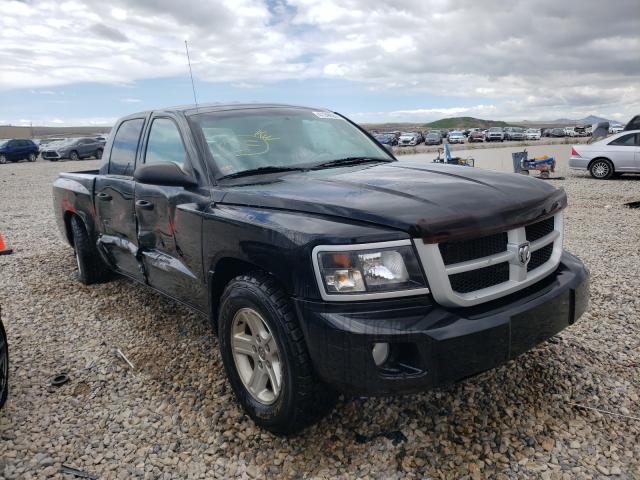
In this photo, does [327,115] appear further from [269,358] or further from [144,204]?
[269,358]

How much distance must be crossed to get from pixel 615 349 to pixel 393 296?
86.7 inches

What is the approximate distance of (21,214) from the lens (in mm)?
11109

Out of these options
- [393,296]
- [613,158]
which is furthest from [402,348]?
[613,158]

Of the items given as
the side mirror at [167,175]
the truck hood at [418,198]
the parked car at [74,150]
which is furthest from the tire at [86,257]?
the parked car at [74,150]

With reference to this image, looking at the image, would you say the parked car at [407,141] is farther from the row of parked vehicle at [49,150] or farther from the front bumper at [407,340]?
the front bumper at [407,340]

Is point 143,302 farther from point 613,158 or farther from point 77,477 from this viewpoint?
point 613,158

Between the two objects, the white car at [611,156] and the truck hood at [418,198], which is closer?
the truck hood at [418,198]

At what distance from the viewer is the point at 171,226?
324 cm

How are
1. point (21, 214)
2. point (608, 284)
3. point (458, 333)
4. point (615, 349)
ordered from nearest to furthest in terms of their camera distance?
point (458, 333), point (615, 349), point (608, 284), point (21, 214)

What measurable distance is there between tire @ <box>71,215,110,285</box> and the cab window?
5.73 ft

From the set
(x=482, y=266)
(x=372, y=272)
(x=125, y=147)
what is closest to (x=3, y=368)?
(x=125, y=147)

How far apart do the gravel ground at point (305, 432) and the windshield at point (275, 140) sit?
1.45m

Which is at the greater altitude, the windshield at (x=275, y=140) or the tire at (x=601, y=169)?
the windshield at (x=275, y=140)

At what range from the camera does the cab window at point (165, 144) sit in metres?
3.31
